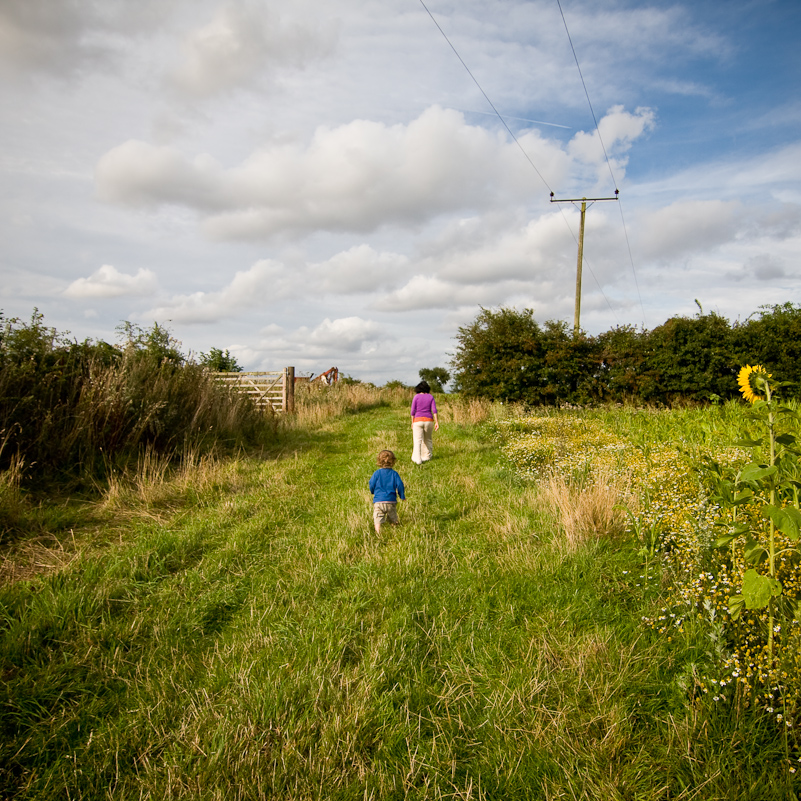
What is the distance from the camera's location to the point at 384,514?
569cm

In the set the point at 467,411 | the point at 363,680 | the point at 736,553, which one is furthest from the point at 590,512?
the point at 467,411

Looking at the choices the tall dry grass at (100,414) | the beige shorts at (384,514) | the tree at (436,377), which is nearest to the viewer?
the beige shorts at (384,514)

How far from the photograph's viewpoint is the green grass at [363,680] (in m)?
2.19

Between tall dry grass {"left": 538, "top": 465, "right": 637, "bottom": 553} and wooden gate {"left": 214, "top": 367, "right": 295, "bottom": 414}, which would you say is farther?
wooden gate {"left": 214, "top": 367, "right": 295, "bottom": 414}

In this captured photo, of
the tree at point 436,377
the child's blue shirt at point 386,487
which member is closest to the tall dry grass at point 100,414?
the child's blue shirt at point 386,487

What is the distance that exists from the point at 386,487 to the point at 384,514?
0.32 metres

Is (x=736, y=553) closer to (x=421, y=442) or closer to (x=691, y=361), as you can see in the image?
(x=421, y=442)

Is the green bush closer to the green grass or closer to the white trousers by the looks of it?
the green grass

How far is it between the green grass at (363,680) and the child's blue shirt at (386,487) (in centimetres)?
75

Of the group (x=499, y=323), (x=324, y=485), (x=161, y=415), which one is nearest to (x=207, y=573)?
(x=324, y=485)

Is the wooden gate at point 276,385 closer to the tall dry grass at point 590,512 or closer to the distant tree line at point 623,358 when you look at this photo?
the distant tree line at point 623,358

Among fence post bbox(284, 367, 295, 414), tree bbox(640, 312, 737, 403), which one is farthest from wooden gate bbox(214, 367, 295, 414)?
tree bbox(640, 312, 737, 403)

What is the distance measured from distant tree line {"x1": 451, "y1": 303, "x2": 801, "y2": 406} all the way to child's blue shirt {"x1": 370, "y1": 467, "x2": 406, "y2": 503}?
11762 millimetres

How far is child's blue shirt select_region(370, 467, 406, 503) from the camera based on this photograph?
566cm
